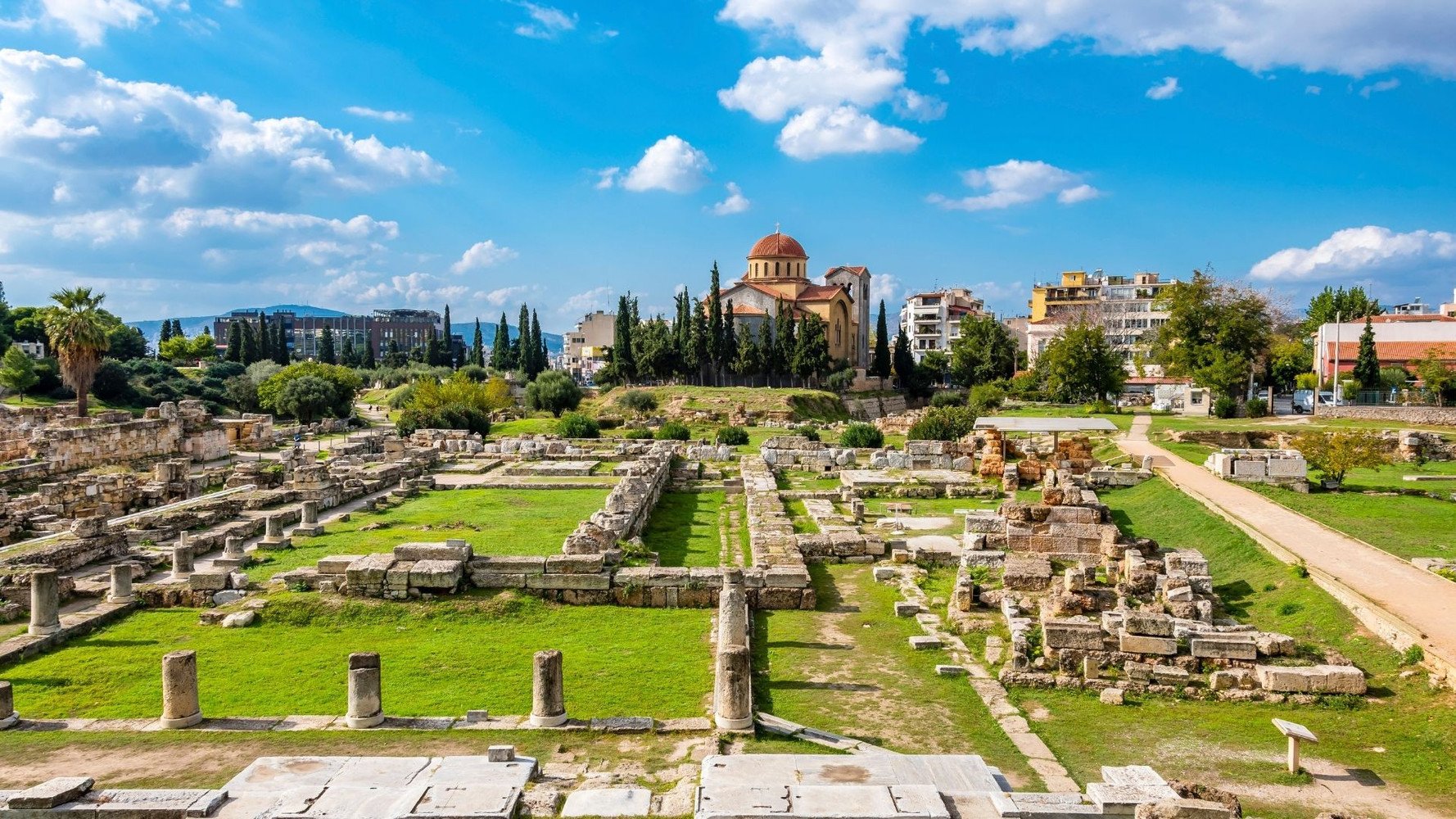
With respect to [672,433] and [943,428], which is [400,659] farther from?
[672,433]

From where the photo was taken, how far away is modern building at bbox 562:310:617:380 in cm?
12006

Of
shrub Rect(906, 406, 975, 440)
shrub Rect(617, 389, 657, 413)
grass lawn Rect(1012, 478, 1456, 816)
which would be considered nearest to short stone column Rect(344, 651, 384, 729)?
grass lawn Rect(1012, 478, 1456, 816)

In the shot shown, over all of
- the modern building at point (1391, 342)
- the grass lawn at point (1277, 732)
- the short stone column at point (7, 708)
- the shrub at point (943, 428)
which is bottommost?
the grass lawn at point (1277, 732)

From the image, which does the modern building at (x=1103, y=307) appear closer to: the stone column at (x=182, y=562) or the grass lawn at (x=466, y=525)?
the grass lawn at (x=466, y=525)

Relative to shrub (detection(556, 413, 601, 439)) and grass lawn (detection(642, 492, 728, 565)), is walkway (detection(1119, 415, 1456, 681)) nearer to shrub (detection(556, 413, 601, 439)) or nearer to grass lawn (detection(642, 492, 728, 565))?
grass lawn (detection(642, 492, 728, 565))

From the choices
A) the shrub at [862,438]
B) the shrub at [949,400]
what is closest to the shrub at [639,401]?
the shrub at [949,400]

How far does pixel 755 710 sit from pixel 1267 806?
4.55 meters

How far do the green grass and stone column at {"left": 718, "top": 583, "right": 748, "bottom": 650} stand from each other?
10.7 metres

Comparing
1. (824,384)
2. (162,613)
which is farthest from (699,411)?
(162,613)

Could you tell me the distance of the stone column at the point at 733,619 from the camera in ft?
34.2

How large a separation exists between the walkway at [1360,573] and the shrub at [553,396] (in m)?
42.9

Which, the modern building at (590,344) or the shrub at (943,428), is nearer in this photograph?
the shrub at (943,428)

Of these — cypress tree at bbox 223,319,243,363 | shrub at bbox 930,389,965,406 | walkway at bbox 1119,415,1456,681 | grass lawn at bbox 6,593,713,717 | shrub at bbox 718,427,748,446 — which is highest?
cypress tree at bbox 223,319,243,363

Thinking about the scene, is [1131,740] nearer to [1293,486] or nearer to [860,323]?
[1293,486]
